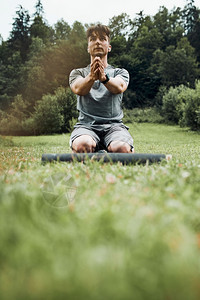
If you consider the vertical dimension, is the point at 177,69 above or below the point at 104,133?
above

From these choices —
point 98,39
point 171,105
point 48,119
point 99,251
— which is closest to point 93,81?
point 98,39

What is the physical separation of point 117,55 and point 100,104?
114 ft

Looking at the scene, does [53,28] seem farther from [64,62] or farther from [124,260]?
[124,260]

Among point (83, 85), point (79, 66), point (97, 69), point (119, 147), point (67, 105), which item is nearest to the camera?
point (97, 69)

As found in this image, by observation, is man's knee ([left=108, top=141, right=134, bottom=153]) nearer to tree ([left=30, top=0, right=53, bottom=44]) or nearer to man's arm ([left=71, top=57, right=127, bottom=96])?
man's arm ([left=71, top=57, right=127, bottom=96])

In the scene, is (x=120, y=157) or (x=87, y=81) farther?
(x=87, y=81)

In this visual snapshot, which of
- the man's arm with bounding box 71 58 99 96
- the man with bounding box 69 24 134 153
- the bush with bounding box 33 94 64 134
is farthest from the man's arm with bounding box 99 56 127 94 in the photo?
the bush with bounding box 33 94 64 134

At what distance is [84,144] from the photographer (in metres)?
3.69

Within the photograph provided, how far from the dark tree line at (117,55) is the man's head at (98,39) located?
2607 centimetres

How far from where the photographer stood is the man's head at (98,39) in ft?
13.5

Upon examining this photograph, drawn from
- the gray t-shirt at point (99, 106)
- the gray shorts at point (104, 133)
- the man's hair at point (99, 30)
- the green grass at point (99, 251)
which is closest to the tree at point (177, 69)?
the man's hair at point (99, 30)

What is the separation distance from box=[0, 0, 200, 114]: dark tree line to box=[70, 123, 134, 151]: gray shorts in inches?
1031

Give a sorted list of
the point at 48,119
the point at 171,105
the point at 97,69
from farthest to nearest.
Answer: the point at 171,105 < the point at 48,119 < the point at 97,69

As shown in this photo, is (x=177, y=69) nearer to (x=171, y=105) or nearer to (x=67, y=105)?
(x=171, y=105)
